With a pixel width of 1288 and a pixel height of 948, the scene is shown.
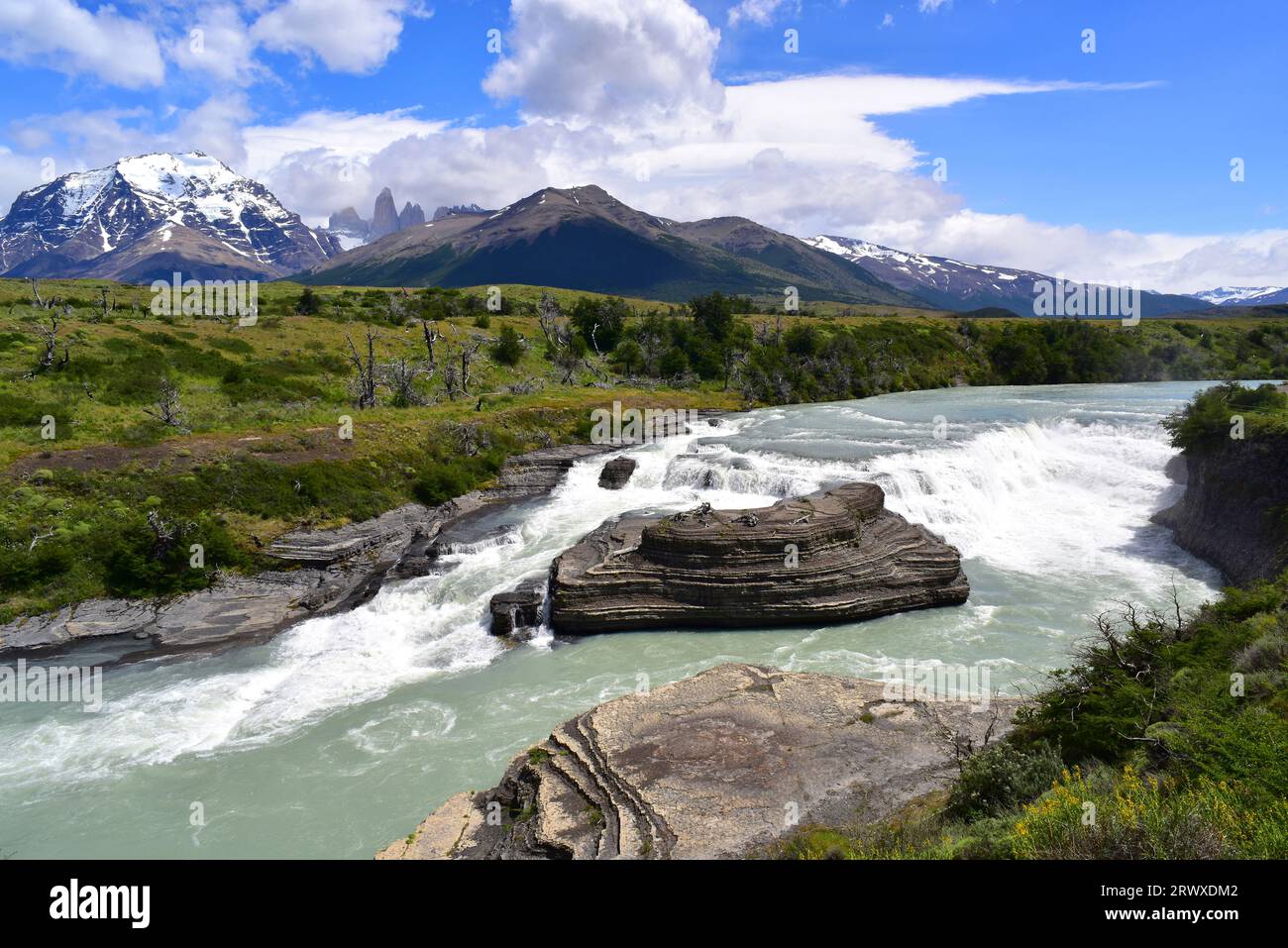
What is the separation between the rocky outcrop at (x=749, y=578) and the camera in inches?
858

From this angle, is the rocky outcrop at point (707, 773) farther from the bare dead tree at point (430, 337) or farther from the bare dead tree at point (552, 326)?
the bare dead tree at point (552, 326)

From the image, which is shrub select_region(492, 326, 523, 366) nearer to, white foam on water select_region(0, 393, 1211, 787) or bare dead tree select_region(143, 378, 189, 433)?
white foam on water select_region(0, 393, 1211, 787)

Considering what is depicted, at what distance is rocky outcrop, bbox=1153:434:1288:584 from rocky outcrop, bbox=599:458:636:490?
25.5 meters

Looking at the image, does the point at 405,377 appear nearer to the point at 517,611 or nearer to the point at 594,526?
the point at 594,526

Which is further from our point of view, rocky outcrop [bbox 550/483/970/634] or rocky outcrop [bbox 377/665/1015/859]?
rocky outcrop [bbox 550/483/970/634]

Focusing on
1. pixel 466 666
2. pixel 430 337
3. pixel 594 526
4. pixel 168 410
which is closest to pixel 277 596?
pixel 466 666

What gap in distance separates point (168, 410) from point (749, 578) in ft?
103

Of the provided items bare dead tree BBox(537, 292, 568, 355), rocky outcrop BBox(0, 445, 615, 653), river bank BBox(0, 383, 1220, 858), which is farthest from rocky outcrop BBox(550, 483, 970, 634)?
bare dead tree BBox(537, 292, 568, 355)

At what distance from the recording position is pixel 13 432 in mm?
30406

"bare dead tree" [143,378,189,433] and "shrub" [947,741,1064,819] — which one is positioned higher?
"bare dead tree" [143,378,189,433]

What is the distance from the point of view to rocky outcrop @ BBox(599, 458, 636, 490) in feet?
120

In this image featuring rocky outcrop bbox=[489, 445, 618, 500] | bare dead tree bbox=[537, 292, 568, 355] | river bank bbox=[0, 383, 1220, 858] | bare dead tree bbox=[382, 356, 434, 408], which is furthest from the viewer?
bare dead tree bbox=[537, 292, 568, 355]

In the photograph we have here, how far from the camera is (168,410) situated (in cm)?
3447
